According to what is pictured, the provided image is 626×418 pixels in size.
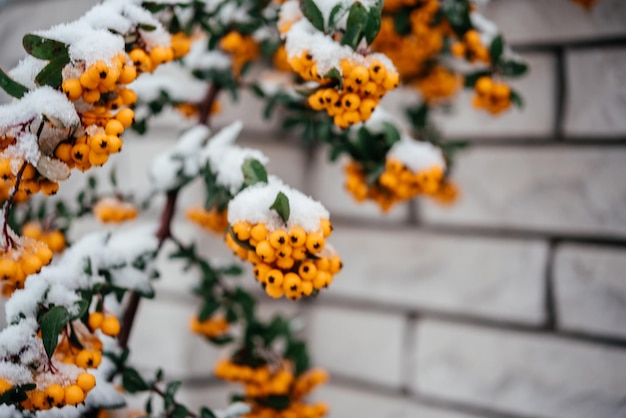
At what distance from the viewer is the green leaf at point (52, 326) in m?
0.75

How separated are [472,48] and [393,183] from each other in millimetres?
350

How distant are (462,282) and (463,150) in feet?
1.36

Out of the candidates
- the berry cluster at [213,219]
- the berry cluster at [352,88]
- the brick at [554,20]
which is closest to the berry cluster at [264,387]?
the berry cluster at [213,219]

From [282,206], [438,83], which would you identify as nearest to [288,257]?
[282,206]

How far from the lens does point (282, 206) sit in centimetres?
77

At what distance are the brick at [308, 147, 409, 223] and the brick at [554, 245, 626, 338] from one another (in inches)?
20.2

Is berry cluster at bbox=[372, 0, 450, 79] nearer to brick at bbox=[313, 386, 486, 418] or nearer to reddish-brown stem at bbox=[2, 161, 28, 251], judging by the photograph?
reddish-brown stem at bbox=[2, 161, 28, 251]

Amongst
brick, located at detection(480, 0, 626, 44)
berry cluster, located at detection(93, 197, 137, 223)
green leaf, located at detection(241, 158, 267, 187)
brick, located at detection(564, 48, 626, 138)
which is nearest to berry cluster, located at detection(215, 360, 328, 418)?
berry cluster, located at detection(93, 197, 137, 223)

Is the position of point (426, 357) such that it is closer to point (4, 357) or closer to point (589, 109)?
point (589, 109)

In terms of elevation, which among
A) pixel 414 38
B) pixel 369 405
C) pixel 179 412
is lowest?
pixel 369 405

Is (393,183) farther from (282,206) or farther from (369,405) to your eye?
(369,405)

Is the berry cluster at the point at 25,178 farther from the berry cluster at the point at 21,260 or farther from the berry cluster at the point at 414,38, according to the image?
the berry cluster at the point at 414,38

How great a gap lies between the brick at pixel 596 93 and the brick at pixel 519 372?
1.97ft

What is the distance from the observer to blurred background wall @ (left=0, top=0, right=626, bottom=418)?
142 cm
